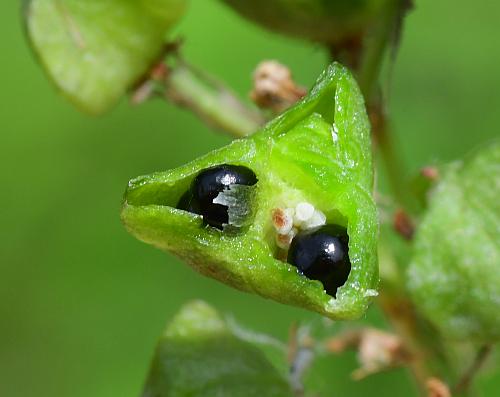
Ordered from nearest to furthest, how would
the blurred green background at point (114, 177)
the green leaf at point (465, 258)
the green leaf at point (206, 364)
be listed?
the green leaf at point (465, 258), the green leaf at point (206, 364), the blurred green background at point (114, 177)

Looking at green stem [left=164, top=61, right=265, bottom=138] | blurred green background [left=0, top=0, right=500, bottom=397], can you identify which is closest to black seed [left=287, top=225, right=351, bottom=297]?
green stem [left=164, top=61, right=265, bottom=138]

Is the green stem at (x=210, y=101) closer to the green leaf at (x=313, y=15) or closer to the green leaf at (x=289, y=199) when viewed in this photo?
the green leaf at (x=313, y=15)

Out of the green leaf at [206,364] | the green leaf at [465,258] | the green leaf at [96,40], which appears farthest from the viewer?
the green leaf at [96,40]

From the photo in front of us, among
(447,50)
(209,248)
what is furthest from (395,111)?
(209,248)

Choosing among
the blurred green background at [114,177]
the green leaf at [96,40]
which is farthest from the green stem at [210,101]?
the blurred green background at [114,177]

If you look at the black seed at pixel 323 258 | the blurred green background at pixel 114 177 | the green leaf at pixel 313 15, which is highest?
the blurred green background at pixel 114 177

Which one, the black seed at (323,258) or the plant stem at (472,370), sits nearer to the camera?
the black seed at (323,258)
